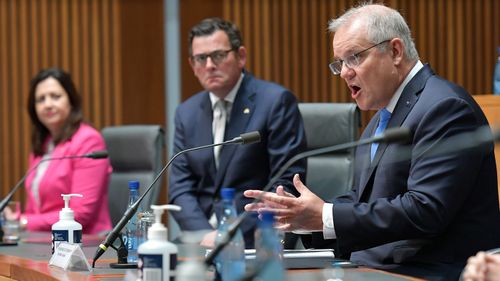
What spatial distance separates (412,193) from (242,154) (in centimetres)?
166

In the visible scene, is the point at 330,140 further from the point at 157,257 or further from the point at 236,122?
the point at 157,257

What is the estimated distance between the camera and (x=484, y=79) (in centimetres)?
711

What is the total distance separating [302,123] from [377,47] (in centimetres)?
132

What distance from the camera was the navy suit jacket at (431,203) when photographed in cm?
292

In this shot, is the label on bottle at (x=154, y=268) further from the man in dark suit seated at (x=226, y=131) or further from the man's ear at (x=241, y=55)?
the man's ear at (x=241, y=55)

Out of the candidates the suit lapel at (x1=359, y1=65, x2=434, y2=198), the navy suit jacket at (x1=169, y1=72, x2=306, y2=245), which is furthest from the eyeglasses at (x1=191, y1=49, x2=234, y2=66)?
the suit lapel at (x1=359, y1=65, x2=434, y2=198)

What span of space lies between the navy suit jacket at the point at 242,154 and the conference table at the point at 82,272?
78 centimetres

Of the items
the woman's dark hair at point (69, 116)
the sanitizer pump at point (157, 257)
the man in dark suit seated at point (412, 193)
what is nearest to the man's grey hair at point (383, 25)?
the man in dark suit seated at point (412, 193)

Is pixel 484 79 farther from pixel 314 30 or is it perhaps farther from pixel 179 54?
pixel 179 54

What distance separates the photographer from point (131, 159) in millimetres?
5270

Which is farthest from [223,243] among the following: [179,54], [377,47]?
[179,54]

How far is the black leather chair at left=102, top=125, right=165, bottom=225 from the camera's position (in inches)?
203

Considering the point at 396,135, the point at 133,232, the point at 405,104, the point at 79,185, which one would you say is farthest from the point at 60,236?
the point at 79,185

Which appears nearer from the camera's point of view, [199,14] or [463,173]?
[463,173]
